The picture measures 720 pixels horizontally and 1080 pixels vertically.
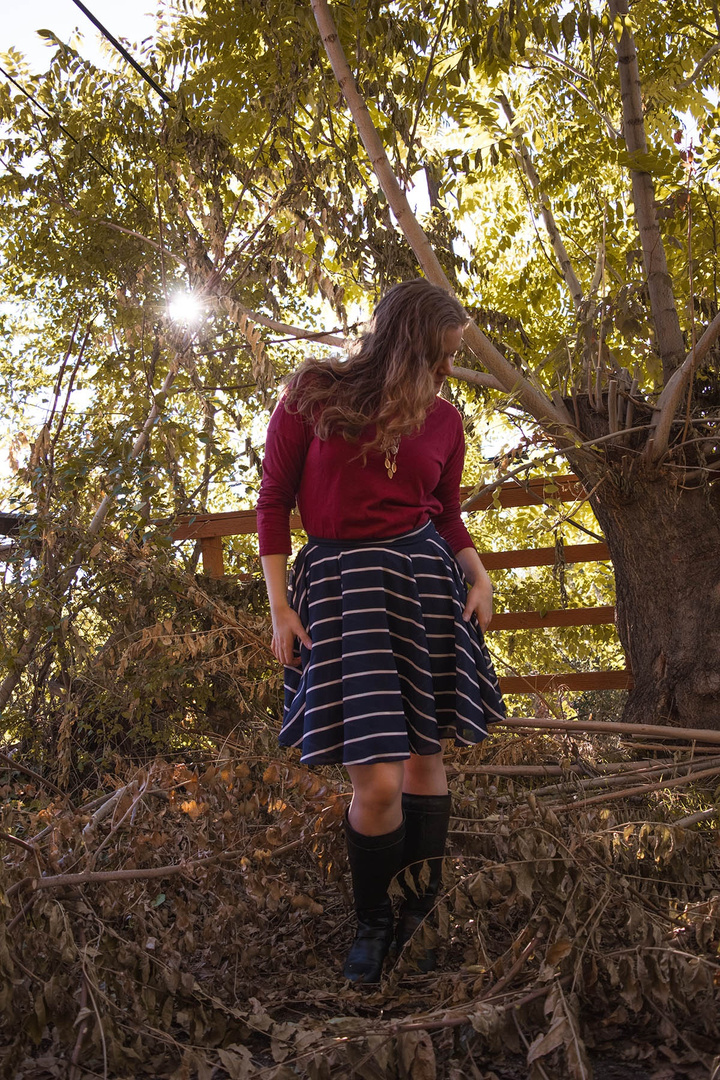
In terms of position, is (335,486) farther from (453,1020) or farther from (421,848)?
(453,1020)

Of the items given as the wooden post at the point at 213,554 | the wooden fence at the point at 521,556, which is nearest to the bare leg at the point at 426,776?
the wooden fence at the point at 521,556

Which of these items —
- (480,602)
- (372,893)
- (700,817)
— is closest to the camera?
(372,893)

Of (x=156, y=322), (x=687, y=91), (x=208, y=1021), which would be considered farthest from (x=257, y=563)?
(x=687, y=91)

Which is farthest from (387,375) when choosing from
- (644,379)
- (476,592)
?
(644,379)

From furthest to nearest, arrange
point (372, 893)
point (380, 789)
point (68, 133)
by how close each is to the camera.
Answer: point (68, 133), point (372, 893), point (380, 789)

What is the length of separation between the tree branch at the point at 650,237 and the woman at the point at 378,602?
223 centimetres

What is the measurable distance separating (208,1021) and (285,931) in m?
0.65

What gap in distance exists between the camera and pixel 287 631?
2.14m

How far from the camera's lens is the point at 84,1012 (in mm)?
1594

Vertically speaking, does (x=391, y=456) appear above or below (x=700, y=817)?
above

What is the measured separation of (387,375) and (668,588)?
2080 mm

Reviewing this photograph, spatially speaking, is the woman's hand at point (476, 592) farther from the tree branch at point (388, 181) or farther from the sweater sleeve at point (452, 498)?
the tree branch at point (388, 181)

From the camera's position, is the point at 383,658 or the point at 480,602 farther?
the point at 480,602

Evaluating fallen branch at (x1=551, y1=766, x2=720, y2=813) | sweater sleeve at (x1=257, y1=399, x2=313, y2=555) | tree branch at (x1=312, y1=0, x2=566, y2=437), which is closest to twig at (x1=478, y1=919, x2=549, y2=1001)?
fallen branch at (x1=551, y1=766, x2=720, y2=813)
